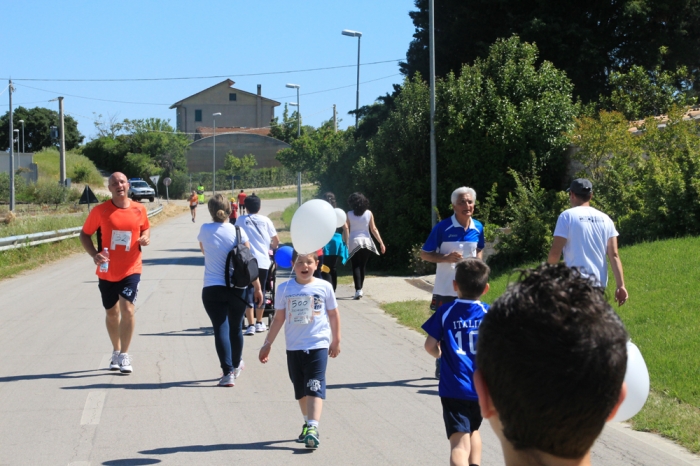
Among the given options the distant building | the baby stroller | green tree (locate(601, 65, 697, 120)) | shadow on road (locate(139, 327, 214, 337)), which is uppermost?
the distant building

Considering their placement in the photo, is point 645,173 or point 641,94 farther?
point 641,94

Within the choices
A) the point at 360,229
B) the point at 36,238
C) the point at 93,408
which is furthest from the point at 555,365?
the point at 36,238

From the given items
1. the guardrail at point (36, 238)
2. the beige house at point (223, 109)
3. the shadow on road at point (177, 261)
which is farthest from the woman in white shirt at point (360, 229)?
the beige house at point (223, 109)

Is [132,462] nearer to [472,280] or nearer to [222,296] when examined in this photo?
[222,296]

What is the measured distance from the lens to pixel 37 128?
10250 centimetres

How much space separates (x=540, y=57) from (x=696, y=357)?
59.2ft

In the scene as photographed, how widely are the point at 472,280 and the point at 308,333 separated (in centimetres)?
151

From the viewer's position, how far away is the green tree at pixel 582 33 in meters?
23.4

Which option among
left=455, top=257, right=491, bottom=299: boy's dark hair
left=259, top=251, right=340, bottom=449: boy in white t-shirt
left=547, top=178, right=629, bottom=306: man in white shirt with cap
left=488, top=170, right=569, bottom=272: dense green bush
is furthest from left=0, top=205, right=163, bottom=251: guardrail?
left=455, top=257, right=491, bottom=299: boy's dark hair

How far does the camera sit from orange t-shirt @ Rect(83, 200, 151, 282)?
805 centimetres

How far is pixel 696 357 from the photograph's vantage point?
24.4 ft

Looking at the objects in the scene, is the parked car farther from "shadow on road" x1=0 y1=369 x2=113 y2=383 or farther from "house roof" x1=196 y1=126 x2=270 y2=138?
"shadow on road" x1=0 y1=369 x2=113 y2=383

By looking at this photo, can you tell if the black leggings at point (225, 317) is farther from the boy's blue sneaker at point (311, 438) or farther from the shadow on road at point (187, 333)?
the shadow on road at point (187, 333)

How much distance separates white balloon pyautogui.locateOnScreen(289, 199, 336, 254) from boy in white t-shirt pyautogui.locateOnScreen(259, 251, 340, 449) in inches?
34.1
